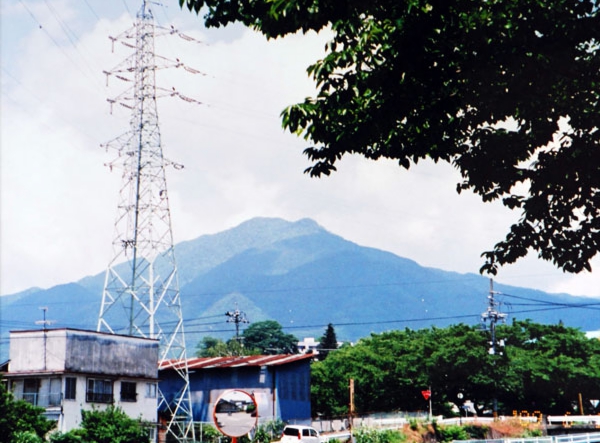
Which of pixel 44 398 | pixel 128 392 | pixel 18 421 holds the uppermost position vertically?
pixel 128 392

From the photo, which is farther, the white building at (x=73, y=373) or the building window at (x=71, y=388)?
the building window at (x=71, y=388)

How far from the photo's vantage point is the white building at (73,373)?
5025 centimetres

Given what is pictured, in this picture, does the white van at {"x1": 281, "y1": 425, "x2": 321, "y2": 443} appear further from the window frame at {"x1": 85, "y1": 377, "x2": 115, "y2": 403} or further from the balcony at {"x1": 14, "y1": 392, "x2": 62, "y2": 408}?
the balcony at {"x1": 14, "y1": 392, "x2": 62, "y2": 408}

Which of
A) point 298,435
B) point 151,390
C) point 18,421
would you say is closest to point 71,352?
point 151,390

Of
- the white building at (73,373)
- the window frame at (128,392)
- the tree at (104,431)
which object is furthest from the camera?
the window frame at (128,392)

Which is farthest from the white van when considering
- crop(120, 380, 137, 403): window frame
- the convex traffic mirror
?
the convex traffic mirror

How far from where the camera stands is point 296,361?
65.9m

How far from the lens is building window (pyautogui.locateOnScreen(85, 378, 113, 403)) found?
52188 mm

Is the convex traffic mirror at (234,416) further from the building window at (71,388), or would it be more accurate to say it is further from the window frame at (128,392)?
the window frame at (128,392)

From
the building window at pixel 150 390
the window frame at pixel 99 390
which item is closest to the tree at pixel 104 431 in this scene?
the window frame at pixel 99 390

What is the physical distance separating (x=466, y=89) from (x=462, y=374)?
72.1 meters

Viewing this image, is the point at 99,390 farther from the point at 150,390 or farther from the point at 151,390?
the point at 151,390

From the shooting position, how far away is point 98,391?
5309 centimetres

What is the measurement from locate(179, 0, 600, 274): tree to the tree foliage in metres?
68.2
